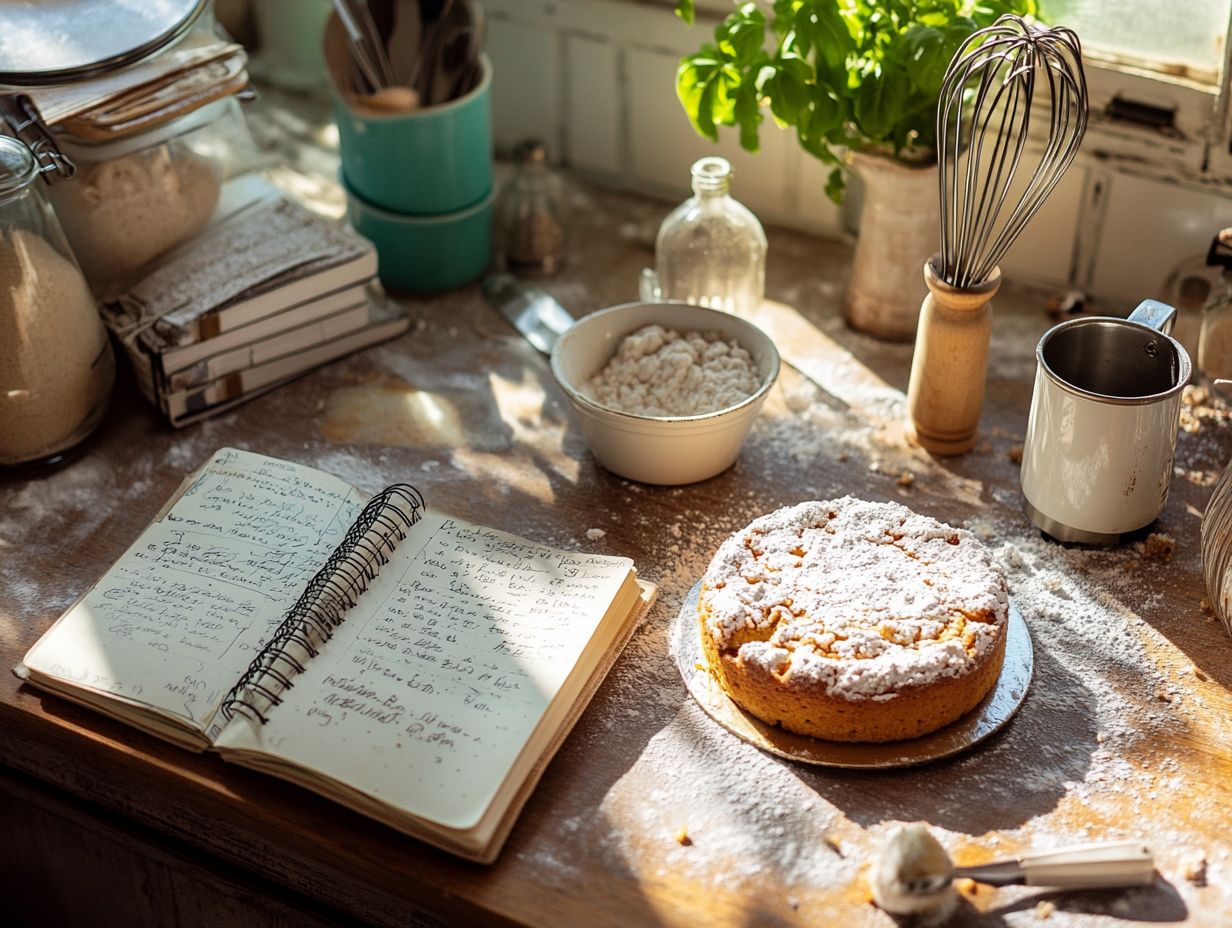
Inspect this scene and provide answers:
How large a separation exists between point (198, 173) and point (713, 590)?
0.63m

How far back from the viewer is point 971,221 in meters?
1.01

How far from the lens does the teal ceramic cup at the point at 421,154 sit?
4.11ft

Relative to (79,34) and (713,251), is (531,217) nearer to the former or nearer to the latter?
(713,251)

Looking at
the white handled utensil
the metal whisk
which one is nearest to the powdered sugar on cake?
the white handled utensil

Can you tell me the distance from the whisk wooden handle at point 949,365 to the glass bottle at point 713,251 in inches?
7.8

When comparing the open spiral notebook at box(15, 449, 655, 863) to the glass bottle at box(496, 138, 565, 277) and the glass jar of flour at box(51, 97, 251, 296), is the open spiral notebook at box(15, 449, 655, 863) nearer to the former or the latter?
the glass jar of flour at box(51, 97, 251, 296)

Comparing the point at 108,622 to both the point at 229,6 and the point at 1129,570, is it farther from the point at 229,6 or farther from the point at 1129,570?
the point at 229,6

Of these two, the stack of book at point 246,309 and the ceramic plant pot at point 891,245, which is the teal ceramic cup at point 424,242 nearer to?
the stack of book at point 246,309

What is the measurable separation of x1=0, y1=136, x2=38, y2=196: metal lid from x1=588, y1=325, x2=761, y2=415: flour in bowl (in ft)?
1.50

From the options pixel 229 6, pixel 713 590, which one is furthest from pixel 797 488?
pixel 229 6

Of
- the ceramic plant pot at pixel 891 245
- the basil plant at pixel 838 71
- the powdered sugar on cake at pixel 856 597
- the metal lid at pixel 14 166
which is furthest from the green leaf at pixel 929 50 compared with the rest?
the metal lid at pixel 14 166

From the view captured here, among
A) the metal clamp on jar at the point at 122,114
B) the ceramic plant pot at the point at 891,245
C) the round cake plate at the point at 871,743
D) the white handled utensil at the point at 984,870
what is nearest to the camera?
the white handled utensil at the point at 984,870

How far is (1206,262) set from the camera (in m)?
1.12

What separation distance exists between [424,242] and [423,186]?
0.06 m
